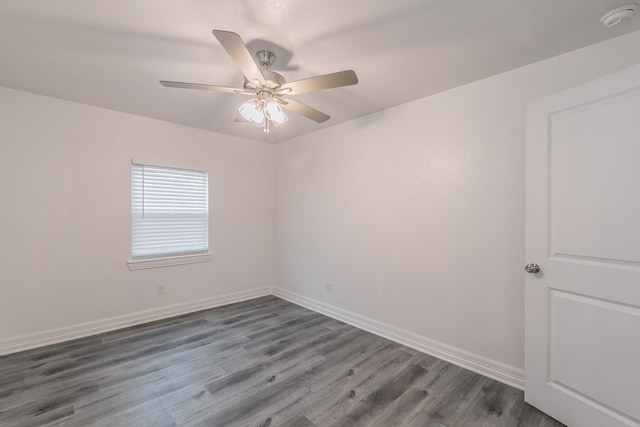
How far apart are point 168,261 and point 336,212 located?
2.23 meters

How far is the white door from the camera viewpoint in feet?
4.88

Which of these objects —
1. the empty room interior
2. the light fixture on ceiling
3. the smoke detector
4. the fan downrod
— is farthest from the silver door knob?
the fan downrod

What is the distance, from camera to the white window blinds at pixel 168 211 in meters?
Answer: 3.26

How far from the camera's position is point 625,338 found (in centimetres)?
148

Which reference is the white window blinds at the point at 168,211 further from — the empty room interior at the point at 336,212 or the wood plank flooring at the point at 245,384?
the wood plank flooring at the point at 245,384

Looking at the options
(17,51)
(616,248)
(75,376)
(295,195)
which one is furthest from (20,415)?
(616,248)

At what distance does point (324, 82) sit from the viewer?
66.6 inches

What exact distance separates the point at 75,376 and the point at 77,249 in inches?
51.2

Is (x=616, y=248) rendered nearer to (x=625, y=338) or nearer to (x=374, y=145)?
(x=625, y=338)

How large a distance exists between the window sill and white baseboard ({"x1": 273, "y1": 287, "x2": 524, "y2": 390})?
156 centimetres

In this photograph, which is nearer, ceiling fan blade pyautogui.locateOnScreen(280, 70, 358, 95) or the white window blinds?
ceiling fan blade pyautogui.locateOnScreen(280, 70, 358, 95)

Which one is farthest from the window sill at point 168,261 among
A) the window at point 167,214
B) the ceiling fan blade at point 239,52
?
the ceiling fan blade at point 239,52

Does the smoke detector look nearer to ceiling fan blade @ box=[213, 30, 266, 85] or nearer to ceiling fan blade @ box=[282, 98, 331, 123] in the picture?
ceiling fan blade @ box=[282, 98, 331, 123]

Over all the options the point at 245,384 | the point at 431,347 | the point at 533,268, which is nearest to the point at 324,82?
the point at 533,268
